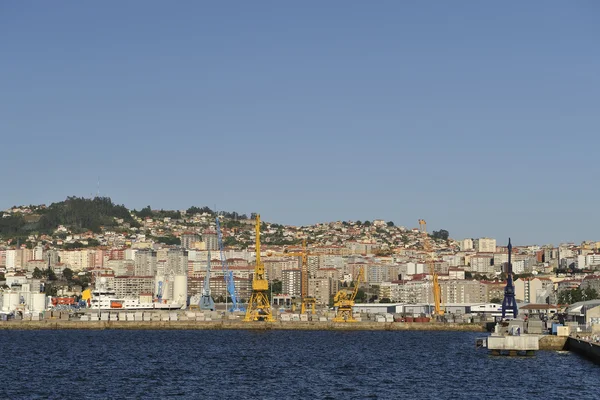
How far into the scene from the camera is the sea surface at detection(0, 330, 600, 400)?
35094 millimetres

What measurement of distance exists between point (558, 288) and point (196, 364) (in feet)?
385

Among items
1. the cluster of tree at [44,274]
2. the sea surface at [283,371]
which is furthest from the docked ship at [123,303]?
the sea surface at [283,371]

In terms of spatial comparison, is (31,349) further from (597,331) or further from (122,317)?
(122,317)

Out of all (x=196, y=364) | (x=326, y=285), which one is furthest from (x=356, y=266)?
(x=196, y=364)

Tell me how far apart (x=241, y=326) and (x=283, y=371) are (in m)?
44.5

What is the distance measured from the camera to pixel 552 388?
3631 cm

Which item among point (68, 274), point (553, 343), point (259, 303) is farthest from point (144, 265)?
point (553, 343)

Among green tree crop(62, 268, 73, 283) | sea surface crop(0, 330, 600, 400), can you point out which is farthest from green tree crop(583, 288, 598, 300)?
green tree crop(62, 268, 73, 283)

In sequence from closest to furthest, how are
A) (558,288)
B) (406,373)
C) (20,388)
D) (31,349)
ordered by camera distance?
1. (20,388)
2. (406,373)
3. (31,349)
4. (558,288)

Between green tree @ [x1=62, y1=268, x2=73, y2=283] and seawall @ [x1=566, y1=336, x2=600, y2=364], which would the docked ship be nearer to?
green tree @ [x1=62, y1=268, x2=73, y2=283]

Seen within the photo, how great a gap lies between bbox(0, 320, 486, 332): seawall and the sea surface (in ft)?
71.7

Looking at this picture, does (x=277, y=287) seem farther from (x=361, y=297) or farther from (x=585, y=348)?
(x=585, y=348)

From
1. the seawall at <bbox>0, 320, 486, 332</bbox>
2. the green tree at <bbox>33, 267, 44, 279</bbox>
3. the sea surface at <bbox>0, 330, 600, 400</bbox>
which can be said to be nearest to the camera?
the sea surface at <bbox>0, 330, 600, 400</bbox>

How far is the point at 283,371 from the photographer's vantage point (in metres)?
43.0
